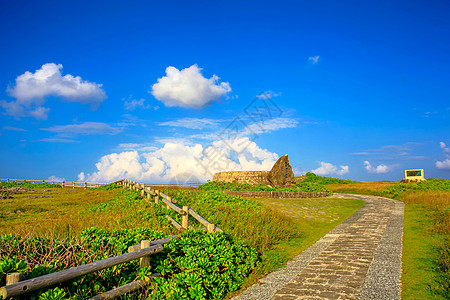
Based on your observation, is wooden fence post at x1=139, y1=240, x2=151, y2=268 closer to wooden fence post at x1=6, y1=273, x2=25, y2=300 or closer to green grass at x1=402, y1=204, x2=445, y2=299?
wooden fence post at x1=6, y1=273, x2=25, y2=300

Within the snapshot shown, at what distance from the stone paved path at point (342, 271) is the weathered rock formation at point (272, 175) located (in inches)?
600

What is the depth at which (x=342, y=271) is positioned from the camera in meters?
6.22

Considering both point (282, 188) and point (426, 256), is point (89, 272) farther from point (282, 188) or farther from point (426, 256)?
point (282, 188)

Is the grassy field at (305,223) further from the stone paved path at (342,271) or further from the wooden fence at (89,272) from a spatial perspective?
the wooden fence at (89,272)

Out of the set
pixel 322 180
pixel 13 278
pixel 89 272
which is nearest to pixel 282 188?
pixel 89 272

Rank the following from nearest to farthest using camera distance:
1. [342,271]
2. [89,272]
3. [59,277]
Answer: [59,277], [89,272], [342,271]

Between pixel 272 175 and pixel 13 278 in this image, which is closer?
pixel 13 278

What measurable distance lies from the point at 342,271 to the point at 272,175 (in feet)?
64.5

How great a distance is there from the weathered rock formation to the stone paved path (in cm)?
1523

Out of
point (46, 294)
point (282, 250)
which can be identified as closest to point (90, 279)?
point (46, 294)

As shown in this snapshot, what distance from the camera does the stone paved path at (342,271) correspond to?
507 cm

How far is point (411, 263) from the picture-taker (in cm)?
691

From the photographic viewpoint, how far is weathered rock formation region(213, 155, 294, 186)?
25.6 m

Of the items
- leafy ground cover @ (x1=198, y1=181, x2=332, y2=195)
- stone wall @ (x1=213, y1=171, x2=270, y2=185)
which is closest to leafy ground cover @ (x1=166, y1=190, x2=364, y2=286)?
leafy ground cover @ (x1=198, y1=181, x2=332, y2=195)
